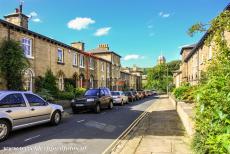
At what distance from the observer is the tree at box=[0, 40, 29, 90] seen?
18.2m

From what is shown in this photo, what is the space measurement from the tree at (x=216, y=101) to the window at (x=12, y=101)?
6.86 metres

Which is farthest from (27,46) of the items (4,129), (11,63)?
(4,129)

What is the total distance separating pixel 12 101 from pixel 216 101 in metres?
7.99

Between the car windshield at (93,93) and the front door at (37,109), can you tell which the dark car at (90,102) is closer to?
the car windshield at (93,93)

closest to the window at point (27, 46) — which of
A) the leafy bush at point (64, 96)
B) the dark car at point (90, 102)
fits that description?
the leafy bush at point (64, 96)

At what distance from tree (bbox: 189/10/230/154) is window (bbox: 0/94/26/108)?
6.86m

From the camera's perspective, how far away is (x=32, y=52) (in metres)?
Result: 22.3

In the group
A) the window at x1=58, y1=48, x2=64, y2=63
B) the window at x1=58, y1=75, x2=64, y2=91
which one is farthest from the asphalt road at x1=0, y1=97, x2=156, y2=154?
the window at x1=58, y1=48, x2=64, y2=63

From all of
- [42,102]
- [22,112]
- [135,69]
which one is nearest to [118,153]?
[22,112]

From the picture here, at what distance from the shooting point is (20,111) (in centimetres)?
976

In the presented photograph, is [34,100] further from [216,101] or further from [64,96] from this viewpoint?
→ [64,96]

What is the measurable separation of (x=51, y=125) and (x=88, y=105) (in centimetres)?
611

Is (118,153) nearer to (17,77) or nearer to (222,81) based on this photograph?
(222,81)

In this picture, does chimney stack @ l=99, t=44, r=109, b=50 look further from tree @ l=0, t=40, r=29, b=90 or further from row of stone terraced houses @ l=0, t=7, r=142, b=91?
tree @ l=0, t=40, r=29, b=90
